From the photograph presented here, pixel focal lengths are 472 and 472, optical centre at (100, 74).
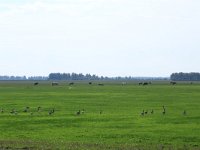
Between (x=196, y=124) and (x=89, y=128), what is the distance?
28.1ft

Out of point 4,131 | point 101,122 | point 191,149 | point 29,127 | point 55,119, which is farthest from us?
point 55,119

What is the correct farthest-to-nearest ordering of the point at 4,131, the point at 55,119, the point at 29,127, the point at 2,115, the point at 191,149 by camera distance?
the point at 2,115 → the point at 55,119 → the point at 29,127 → the point at 4,131 → the point at 191,149

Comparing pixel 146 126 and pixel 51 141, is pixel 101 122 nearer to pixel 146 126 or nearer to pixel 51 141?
pixel 146 126

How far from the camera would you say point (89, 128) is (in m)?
35.4

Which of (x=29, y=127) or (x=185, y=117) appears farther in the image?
(x=185, y=117)

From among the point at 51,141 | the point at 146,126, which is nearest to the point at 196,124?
the point at 146,126

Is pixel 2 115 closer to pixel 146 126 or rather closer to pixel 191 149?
pixel 146 126

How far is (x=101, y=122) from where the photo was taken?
39219mm

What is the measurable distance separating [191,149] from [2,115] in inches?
989

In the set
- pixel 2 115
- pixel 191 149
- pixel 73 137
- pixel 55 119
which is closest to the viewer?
pixel 191 149

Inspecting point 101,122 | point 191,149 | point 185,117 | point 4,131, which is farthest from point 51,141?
point 185,117

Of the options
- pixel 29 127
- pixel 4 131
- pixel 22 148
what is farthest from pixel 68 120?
pixel 22 148

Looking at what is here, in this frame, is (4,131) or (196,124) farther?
(196,124)

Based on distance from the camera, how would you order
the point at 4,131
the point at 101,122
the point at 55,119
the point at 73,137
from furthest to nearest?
the point at 55,119 < the point at 101,122 < the point at 4,131 < the point at 73,137
